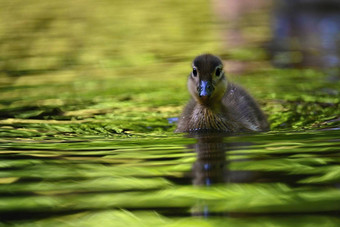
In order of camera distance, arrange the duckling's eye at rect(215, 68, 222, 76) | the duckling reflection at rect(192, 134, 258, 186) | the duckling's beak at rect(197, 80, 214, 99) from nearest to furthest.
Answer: the duckling reflection at rect(192, 134, 258, 186) < the duckling's beak at rect(197, 80, 214, 99) < the duckling's eye at rect(215, 68, 222, 76)

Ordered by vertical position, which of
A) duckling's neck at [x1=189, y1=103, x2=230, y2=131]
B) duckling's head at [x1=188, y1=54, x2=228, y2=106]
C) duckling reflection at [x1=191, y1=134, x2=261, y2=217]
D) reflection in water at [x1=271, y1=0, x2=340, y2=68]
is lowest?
duckling reflection at [x1=191, y1=134, x2=261, y2=217]

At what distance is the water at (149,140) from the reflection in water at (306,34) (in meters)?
0.15

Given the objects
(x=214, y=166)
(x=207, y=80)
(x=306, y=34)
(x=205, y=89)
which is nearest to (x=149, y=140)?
(x=205, y=89)

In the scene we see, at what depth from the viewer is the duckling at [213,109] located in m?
6.15

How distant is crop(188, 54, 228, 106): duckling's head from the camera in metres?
6.06

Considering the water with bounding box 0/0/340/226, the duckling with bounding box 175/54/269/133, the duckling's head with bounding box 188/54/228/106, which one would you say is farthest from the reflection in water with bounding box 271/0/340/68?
the duckling's head with bounding box 188/54/228/106

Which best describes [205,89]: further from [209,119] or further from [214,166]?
[214,166]

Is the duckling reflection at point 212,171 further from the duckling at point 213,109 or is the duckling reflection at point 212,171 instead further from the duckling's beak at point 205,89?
the duckling at point 213,109

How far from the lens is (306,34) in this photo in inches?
573

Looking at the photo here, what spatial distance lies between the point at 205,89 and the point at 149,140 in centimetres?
77

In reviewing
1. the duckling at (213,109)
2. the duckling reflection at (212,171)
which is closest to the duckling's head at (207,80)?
the duckling at (213,109)

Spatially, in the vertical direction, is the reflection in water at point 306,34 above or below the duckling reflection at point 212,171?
above

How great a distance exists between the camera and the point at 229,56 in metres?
11.1

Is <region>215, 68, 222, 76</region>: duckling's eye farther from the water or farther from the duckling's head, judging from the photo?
the water
